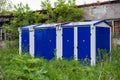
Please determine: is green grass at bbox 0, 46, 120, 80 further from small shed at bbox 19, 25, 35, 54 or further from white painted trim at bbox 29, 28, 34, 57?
small shed at bbox 19, 25, 35, 54

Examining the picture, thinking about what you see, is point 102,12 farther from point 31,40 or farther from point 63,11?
point 31,40

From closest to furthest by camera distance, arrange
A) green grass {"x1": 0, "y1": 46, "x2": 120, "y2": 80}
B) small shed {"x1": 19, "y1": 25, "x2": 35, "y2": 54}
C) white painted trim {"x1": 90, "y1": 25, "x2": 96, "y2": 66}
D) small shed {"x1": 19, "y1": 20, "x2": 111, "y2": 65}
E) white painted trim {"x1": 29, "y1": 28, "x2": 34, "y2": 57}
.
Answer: green grass {"x1": 0, "y1": 46, "x2": 120, "y2": 80}, white painted trim {"x1": 90, "y1": 25, "x2": 96, "y2": 66}, small shed {"x1": 19, "y1": 20, "x2": 111, "y2": 65}, white painted trim {"x1": 29, "y1": 28, "x2": 34, "y2": 57}, small shed {"x1": 19, "y1": 25, "x2": 35, "y2": 54}

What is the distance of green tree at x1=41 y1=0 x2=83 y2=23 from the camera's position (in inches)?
679

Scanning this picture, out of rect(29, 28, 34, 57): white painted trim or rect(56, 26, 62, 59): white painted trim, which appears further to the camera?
rect(29, 28, 34, 57): white painted trim

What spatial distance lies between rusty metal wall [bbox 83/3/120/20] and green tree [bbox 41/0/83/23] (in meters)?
0.50

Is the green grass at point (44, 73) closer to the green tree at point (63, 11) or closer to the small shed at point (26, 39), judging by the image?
the small shed at point (26, 39)

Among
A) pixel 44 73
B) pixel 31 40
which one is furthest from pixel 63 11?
pixel 44 73

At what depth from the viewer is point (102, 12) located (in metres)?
16.0

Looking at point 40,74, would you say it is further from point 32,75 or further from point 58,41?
point 58,41

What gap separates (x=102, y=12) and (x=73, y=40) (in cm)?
471

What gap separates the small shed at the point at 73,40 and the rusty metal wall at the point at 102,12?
3784 millimetres

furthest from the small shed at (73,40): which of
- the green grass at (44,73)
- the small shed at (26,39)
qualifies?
the green grass at (44,73)

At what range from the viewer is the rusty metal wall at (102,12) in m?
15.5

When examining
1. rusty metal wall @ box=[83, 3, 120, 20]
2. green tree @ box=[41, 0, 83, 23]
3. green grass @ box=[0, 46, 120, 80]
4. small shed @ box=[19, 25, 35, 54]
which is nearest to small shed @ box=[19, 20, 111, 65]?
small shed @ box=[19, 25, 35, 54]
